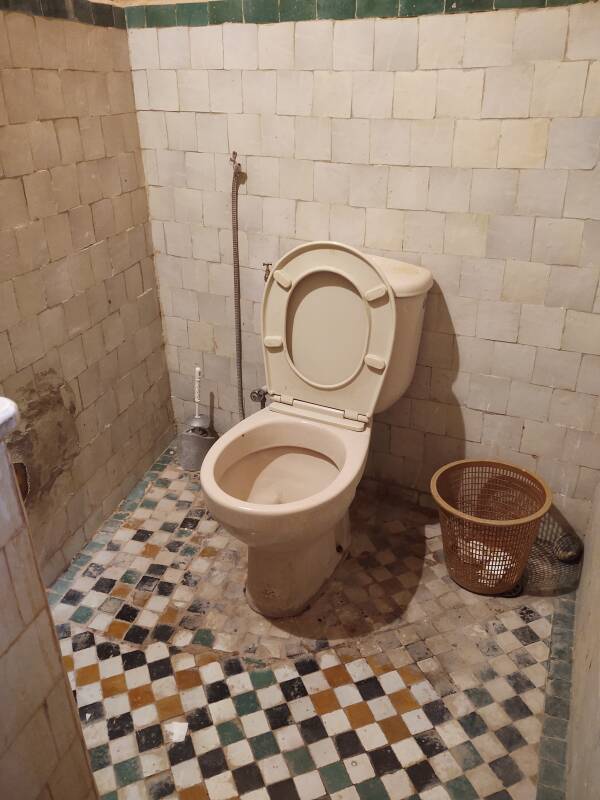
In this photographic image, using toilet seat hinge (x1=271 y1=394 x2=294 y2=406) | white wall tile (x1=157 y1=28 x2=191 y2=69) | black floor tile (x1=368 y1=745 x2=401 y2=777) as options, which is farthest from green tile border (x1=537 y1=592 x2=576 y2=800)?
white wall tile (x1=157 y1=28 x2=191 y2=69)

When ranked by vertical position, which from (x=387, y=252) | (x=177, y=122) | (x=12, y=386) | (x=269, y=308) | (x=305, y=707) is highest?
(x=177, y=122)

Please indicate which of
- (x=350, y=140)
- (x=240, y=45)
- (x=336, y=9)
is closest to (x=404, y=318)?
(x=350, y=140)

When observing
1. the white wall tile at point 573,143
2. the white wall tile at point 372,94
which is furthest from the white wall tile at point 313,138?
the white wall tile at point 573,143

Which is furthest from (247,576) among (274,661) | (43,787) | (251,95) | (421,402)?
(251,95)

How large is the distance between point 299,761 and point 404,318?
1247mm

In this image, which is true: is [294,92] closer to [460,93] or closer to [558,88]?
[460,93]

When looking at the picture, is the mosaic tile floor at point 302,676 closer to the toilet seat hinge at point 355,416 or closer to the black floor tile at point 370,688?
the black floor tile at point 370,688

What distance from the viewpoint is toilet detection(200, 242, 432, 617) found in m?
1.83

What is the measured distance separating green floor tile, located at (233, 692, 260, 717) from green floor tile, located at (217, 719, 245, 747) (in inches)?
1.3

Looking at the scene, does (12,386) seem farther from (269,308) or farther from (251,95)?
(251,95)

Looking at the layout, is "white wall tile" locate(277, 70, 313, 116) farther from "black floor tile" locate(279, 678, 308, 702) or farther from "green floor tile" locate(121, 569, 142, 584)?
"black floor tile" locate(279, 678, 308, 702)

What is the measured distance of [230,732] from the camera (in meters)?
1.64

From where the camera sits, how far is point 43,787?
0.96 m

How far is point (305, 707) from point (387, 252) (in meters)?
1.40
